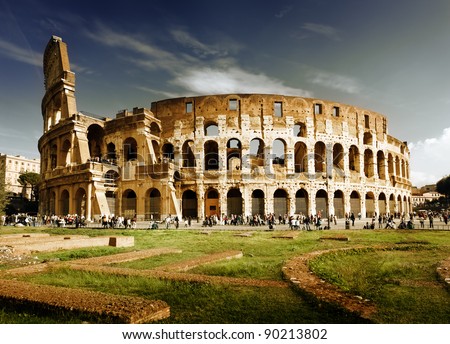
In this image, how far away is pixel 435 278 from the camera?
6438 millimetres

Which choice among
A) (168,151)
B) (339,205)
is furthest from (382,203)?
(168,151)

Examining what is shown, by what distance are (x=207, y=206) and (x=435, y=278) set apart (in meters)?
26.4

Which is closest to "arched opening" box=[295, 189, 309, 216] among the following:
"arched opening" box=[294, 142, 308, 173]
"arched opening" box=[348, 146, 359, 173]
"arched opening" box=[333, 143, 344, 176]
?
"arched opening" box=[294, 142, 308, 173]

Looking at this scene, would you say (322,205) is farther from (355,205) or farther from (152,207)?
(152,207)

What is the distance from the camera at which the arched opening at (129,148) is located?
1293 inches

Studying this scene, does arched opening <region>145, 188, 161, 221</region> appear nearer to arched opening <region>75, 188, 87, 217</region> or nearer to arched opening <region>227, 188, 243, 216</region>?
arched opening <region>75, 188, 87, 217</region>

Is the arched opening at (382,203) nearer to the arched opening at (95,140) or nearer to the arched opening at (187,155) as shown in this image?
the arched opening at (187,155)

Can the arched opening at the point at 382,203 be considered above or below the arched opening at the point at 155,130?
below

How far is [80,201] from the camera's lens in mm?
30906

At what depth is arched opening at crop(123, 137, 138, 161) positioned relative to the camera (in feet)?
108

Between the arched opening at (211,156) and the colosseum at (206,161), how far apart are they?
0.11 meters

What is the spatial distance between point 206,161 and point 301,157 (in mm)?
10071

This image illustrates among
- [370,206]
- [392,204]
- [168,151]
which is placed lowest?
[370,206]

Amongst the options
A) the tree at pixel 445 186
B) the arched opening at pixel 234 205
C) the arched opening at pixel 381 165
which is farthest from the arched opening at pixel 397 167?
the tree at pixel 445 186
